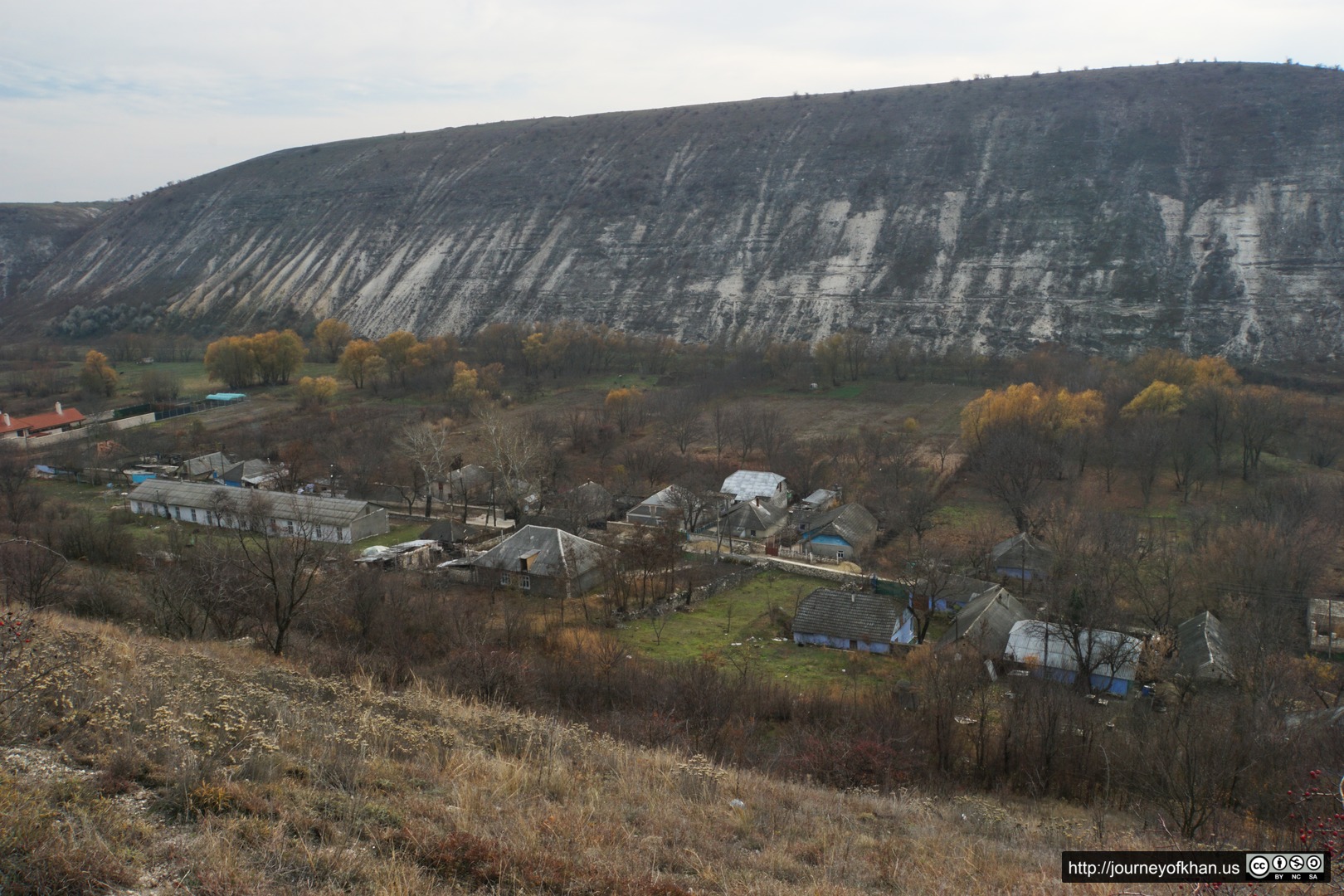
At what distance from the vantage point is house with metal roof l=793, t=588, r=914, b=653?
19.1m

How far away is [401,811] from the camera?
19.0ft

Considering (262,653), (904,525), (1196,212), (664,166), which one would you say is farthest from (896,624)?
(664,166)

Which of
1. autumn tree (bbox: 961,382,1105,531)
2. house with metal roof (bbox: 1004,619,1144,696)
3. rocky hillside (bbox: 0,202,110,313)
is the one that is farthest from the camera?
rocky hillside (bbox: 0,202,110,313)

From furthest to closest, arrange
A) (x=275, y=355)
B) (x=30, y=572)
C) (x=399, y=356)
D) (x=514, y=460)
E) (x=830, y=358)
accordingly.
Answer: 1. (x=275, y=355)
2. (x=399, y=356)
3. (x=830, y=358)
4. (x=514, y=460)
5. (x=30, y=572)

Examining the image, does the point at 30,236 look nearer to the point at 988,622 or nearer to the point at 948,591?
the point at 948,591

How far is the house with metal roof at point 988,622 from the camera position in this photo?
1817cm

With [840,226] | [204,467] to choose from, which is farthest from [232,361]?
[840,226]

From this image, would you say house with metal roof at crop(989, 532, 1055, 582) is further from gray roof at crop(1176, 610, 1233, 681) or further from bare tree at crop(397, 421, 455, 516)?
bare tree at crop(397, 421, 455, 516)

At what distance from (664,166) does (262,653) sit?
241 ft

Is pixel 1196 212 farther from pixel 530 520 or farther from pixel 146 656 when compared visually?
pixel 146 656

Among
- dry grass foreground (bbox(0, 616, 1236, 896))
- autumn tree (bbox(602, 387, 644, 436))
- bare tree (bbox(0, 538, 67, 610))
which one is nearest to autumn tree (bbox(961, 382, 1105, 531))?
autumn tree (bbox(602, 387, 644, 436))

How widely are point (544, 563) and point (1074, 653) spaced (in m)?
13.1

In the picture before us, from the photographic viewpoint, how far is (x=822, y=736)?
11.8 metres

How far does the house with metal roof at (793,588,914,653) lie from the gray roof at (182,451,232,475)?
87.9 ft
